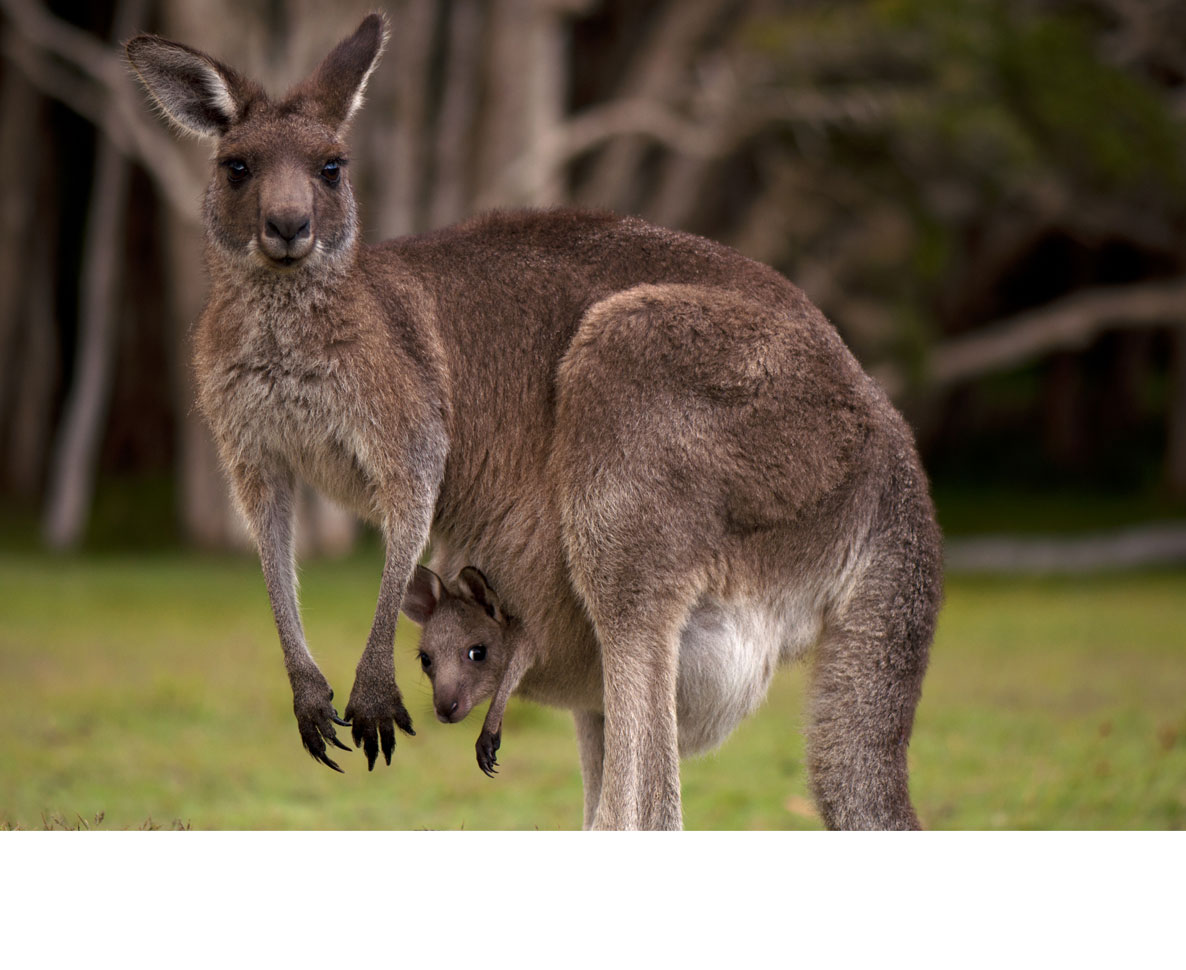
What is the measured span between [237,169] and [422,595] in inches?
41.8

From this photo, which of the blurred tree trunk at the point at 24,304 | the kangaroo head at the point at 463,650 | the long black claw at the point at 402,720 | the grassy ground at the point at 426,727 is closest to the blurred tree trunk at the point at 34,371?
the blurred tree trunk at the point at 24,304

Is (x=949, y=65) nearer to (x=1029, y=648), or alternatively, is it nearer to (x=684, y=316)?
(x=1029, y=648)

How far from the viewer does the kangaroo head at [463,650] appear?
347 cm

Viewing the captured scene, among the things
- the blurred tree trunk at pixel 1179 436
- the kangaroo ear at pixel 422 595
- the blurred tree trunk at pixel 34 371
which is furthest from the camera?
the blurred tree trunk at pixel 34 371

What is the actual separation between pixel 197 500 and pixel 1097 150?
757 cm

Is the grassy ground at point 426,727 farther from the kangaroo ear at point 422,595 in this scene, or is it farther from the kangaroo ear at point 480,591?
the kangaroo ear at point 480,591

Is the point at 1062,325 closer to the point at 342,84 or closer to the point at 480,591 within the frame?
the point at 480,591

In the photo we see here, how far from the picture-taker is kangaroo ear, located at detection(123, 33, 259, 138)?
10.1 ft

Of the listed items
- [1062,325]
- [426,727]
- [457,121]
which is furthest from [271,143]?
[1062,325]

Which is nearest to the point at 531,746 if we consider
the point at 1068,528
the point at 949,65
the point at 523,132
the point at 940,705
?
the point at 940,705

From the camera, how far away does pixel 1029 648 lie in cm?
915

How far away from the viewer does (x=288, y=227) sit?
9.79ft

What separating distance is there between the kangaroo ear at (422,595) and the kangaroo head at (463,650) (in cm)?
4

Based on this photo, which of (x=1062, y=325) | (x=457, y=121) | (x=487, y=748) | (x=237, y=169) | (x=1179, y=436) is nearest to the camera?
(x=237, y=169)
